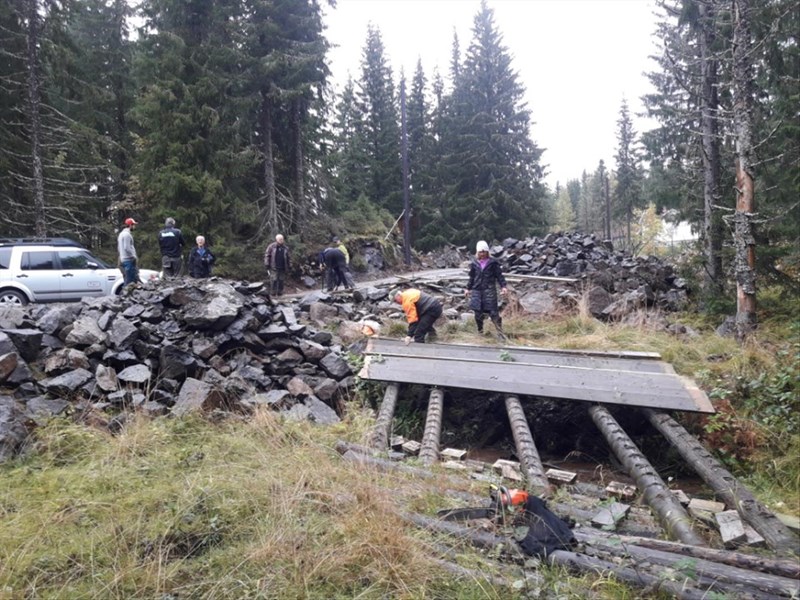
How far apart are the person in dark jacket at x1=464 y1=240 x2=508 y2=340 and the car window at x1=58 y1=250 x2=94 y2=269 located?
9172 millimetres

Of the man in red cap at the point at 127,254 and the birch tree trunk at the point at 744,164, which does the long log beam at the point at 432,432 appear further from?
the man in red cap at the point at 127,254

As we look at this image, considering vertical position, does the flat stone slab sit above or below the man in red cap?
below

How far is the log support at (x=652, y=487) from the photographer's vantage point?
11.8 feet

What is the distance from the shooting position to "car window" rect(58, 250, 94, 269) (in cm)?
1160

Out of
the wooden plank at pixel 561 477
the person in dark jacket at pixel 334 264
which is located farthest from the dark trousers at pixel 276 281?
the wooden plank at pixel 561 477

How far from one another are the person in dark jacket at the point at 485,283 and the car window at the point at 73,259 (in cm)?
917

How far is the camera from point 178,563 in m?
3.11

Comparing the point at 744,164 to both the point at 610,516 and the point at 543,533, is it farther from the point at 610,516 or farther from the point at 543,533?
the point at 543,533

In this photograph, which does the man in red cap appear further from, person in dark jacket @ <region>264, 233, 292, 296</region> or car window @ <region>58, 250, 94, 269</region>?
person in dark jacket @ <region>264, 233, 292, 296</region>

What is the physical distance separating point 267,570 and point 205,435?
2.84 metres

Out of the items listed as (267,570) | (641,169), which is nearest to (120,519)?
(267,570)

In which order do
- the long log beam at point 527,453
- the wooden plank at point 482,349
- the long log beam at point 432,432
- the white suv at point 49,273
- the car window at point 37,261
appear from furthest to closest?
the car window at point 37,261 → the white suv at point 49,273 → the wooden plank at point 482,349 → the long log beam at point 432,432 → the long log beam at point 527,453

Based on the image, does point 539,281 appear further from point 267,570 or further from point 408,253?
point 267,570

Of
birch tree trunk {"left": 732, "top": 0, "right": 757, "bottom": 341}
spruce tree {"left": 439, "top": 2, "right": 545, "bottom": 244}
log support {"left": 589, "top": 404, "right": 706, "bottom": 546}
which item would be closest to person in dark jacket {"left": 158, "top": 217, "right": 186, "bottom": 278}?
log support {"left": 589, "top": 404, "right": 706, "bottom": 546}
